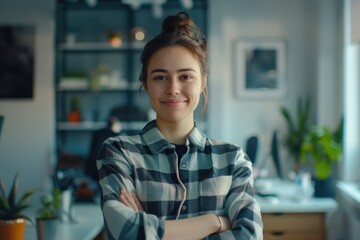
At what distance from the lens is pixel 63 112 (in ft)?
20.2

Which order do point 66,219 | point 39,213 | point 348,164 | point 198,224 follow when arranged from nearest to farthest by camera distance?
point 198,224
point 39,213
point 66,219
point 348,164

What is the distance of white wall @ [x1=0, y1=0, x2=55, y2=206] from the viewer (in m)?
5.93

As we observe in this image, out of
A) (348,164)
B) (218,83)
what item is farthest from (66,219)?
(218,83)

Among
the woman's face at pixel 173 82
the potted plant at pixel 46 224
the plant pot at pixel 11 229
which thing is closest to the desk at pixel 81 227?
the potted plant at pixel 46 224

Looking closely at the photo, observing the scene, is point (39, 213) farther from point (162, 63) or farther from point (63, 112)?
point (63, 112)

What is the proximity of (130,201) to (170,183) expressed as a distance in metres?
0.11

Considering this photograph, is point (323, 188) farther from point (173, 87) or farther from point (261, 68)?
point (173, 87)

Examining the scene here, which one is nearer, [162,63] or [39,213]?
[162,63]

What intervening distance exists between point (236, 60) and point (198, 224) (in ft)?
15.4

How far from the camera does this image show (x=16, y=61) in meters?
6.05

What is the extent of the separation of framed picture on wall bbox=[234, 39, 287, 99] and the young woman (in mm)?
4522

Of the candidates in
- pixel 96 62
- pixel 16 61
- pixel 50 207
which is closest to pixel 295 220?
pixel 50 207

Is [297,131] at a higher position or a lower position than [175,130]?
lower

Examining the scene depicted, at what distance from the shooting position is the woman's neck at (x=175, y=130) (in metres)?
1.33
